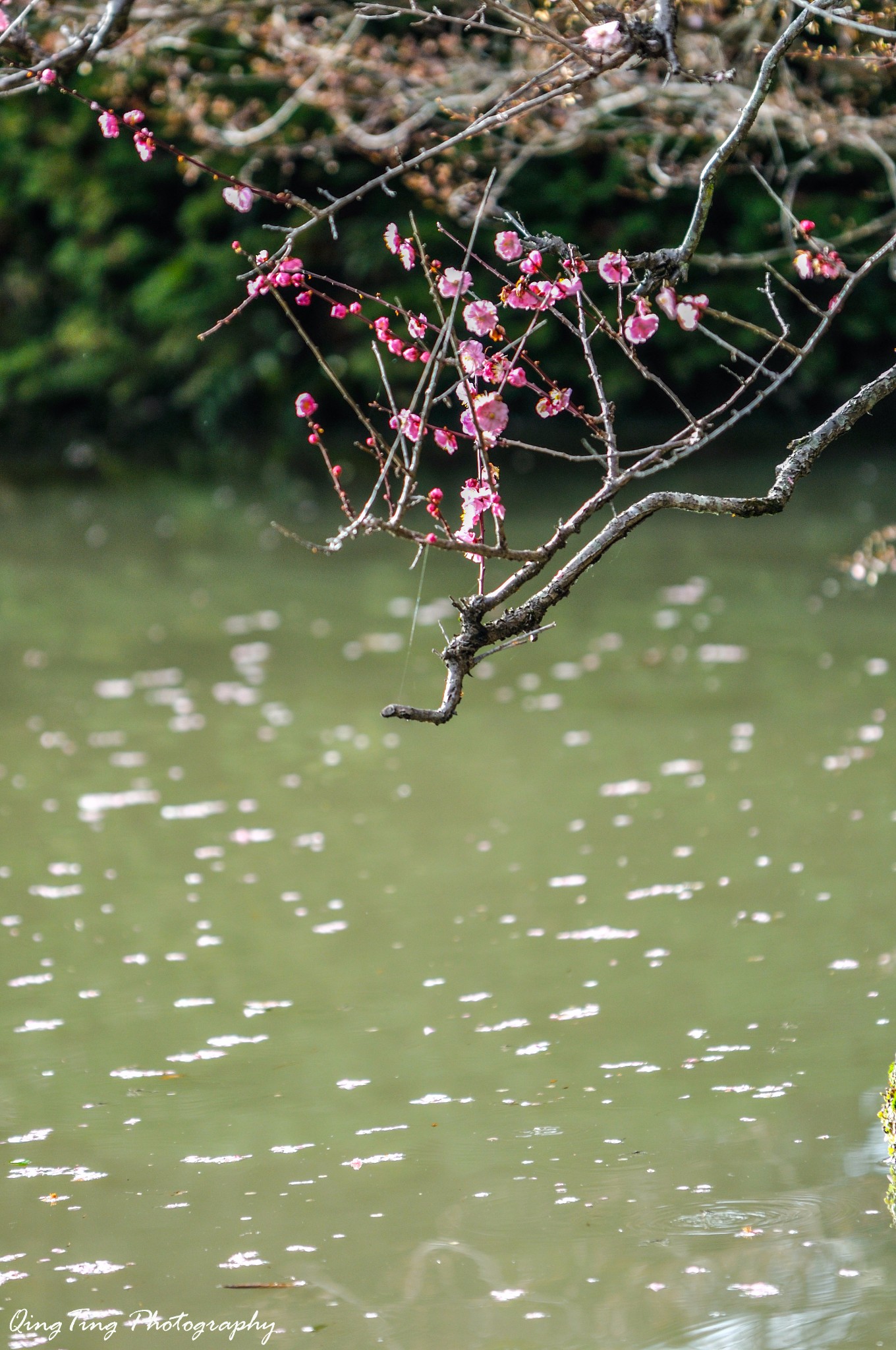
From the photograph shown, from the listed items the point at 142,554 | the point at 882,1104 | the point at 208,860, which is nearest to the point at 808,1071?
the point at 882,1104

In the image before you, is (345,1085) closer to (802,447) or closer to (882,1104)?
(882,1104)

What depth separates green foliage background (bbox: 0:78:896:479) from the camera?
59.0 feet

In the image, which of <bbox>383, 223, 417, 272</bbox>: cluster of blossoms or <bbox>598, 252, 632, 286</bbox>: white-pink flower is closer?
<bbox>598, 252, 632, 286</bbox>: white-pink flower

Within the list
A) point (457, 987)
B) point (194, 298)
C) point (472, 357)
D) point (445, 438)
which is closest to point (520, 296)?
point (472, 357)

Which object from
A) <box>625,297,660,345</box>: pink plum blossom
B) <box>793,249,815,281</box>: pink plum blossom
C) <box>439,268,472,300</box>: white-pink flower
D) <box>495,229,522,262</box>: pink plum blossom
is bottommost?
<box>625,297,660,345</box>: pink plum blossom

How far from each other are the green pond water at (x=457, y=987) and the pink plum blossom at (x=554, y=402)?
1755 mm

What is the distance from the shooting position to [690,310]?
3482 mm

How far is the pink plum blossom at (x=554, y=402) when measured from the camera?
3.57 metres

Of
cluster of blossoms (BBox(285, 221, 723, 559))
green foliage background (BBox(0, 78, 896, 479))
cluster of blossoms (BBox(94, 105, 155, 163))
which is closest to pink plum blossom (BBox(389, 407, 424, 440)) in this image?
cluster of blossoms (BBox(285, 221, 723, 559))

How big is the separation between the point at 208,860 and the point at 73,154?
15541 millimetres

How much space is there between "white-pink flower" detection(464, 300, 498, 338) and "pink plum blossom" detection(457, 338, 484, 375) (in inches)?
1.9

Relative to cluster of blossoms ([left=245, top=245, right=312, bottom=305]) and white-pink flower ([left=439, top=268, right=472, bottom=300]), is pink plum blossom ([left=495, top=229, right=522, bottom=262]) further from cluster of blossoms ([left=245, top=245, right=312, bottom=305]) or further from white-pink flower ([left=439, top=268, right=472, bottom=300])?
cluster of blossoms ([left=245, top=245, right=312, bottom=305])

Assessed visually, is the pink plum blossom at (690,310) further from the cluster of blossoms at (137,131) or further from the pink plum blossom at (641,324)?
the cluster of blossoms at (137,131)

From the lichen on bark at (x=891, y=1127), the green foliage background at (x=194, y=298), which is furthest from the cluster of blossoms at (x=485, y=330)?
the green foliage background at (x=194, y=298)
